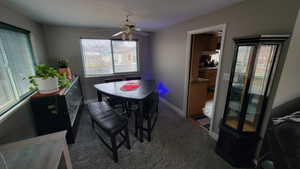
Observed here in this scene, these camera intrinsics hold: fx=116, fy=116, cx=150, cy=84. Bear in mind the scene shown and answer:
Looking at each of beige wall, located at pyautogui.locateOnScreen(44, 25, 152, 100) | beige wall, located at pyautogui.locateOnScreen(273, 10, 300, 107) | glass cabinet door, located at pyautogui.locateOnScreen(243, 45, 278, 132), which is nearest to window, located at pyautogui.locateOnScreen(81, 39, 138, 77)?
beige wall, located at pyautogui.locateOnScreen(44, 25, 152, 100)

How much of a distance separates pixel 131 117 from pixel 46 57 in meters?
2.64

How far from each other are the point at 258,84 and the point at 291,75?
0.32 metres

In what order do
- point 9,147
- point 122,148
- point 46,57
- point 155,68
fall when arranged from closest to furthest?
point 9,147
point 122,148
point 46,57
point 155,68

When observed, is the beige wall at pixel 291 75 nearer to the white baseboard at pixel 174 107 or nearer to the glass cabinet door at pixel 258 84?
the glass cabinet door at pixel 258 84

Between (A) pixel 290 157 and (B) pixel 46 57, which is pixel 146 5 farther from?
(B) pixel 46 57

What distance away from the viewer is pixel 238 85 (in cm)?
159

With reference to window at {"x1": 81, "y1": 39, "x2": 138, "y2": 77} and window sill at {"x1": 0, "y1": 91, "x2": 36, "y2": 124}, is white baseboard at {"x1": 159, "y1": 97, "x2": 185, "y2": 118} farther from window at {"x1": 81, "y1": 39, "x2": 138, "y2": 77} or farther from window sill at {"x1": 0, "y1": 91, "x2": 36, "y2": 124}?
window sill at {"x1": 0, "y1": 91, "x2": 36, "y2": 124}

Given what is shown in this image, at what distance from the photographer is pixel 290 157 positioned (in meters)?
1.07

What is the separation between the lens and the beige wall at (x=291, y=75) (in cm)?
122

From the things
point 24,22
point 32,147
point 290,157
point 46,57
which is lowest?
point 290,157

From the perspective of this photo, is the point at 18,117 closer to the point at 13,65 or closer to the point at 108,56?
the point at 13,65

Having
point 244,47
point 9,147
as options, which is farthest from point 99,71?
point 244,47

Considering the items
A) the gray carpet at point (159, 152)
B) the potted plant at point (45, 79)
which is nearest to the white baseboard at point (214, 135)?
the gray carpet at point (159, 152)

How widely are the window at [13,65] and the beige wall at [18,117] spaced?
11 cm
